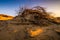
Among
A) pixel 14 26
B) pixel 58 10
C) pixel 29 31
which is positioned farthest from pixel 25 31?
pixel 58 10

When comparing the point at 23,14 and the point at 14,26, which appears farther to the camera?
the point at 23,14

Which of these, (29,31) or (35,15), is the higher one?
(35,15)

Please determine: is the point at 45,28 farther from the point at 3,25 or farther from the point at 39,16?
the point at 3,25

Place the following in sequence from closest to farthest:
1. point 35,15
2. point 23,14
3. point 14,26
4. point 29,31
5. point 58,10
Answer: point 29,31 → point 14,26 → point 35,15 → point 23,14 → point 58,10

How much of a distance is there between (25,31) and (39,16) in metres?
0.38

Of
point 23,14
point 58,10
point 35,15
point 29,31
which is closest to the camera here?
point 29,31

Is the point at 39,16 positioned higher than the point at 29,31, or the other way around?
the point at 39,16

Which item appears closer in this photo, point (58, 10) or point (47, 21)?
point (47, 21)

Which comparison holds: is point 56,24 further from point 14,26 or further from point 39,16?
point 14,26

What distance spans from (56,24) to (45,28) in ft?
0.95

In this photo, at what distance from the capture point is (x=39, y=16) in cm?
222

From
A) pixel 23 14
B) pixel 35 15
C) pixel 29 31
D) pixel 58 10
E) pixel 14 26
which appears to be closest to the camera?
pixel 29 31

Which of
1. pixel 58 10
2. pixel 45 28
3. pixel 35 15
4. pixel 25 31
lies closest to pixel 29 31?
pixel 25 31

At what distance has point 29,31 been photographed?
6.29 feet
